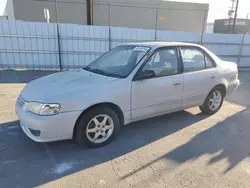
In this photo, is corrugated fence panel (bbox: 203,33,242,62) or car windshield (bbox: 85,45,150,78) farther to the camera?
corrugated fence panel (bbox: 203,33,242,62)

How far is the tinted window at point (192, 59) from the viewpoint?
4078mm

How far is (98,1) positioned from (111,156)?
16.3 meters

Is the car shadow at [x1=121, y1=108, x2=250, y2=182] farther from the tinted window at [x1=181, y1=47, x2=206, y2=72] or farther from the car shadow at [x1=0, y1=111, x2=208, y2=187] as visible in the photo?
the tinted window at [x1=181, y1=47, x2=206, y2=72]

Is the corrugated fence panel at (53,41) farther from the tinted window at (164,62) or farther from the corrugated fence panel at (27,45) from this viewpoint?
the tinted window at (164,62)

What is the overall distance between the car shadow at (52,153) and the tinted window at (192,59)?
1.18 metres

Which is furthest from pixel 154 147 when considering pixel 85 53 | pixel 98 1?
pixel 98 1

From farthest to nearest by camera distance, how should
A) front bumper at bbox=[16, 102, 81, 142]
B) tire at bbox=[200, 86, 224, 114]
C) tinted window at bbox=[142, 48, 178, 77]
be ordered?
1. tire at bbox=[200, 86, 224, 114]
2. tinted window at bbox=[142, 48, 178, 77]
3. front bumper at bbox=[16, 102, 81, 142]

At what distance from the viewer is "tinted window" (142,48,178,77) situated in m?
3.67

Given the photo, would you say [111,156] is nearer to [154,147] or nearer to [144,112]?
[154,147]

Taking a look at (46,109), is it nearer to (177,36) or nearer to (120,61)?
(120,61)

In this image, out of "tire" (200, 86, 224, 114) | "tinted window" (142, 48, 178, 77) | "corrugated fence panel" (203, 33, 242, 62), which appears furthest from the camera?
"corrugated fence panel" (203, 33, 242, 62)

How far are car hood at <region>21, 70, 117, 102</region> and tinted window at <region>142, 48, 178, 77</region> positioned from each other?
0.82 m

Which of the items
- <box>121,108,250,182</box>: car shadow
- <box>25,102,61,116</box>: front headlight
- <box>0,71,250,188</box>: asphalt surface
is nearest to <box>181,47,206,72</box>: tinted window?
<box>0,71,250,188</box>: asphalt surface

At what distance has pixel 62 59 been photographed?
9.52 metres
